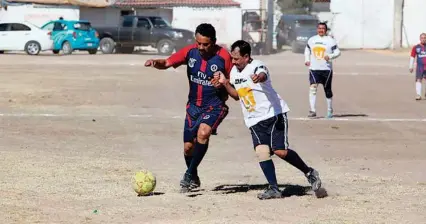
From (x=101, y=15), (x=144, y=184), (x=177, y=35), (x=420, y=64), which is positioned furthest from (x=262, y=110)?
(x=101, y=15)

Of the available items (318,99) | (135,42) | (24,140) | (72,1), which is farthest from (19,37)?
(24,140)

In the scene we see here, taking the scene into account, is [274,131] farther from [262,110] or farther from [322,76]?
[322,76]

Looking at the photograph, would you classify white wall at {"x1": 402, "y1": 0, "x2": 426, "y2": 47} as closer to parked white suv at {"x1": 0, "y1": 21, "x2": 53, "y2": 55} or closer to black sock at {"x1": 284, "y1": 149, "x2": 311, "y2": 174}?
parked white suv at {"x1": 0, "y1": 21, "x2": 53, "y2": 55}

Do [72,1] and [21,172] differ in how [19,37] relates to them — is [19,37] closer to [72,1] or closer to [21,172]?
[72,1]

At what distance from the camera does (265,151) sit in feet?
30.9

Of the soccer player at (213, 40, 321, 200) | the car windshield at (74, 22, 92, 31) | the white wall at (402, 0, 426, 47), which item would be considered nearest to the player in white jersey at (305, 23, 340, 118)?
the soccer player at (213, 40, 321, 200)

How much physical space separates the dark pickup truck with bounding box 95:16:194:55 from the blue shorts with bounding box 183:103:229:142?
119 ft

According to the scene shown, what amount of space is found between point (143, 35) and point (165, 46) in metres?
1.31

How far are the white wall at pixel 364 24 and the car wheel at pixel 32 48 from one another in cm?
2557

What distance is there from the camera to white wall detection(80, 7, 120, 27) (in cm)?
6075

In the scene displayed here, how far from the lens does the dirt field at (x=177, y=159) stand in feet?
28.8

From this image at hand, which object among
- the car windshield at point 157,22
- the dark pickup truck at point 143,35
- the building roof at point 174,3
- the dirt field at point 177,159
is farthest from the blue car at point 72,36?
the dirt field at point 177,159

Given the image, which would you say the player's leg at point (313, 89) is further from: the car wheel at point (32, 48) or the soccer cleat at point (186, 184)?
the car wheel at point (32, 48)

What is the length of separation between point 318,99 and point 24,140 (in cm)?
1025
